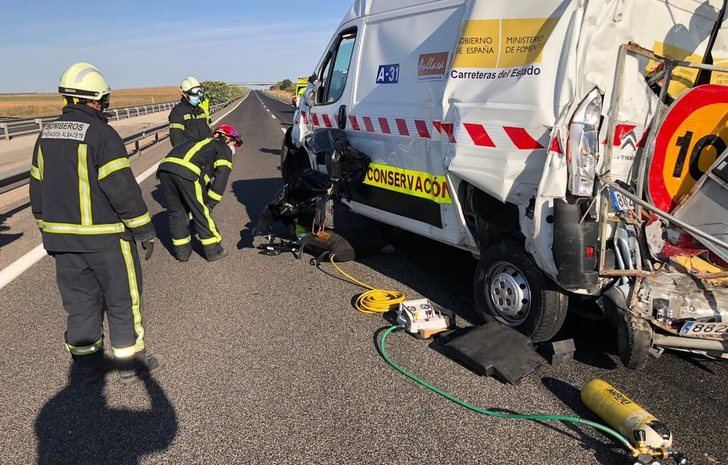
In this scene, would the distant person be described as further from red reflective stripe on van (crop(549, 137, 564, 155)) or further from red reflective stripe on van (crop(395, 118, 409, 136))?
red reflective stripe on van (crop(549, 137, 564, 155))

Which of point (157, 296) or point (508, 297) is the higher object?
point (508, 297)

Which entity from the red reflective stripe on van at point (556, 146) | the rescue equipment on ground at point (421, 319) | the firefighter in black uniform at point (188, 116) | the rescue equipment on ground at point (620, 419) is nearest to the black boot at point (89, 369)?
the rescue equipment on ground at point (620, 419)

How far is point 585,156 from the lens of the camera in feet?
9.91

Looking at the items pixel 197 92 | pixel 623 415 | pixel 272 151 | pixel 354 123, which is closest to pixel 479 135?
pixel 623 415

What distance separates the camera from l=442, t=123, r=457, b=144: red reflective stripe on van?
3780mm

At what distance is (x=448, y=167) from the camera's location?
383 cm

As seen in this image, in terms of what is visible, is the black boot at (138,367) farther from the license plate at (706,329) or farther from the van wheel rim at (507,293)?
the license plate at (706,329)

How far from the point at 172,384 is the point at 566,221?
8.45ft

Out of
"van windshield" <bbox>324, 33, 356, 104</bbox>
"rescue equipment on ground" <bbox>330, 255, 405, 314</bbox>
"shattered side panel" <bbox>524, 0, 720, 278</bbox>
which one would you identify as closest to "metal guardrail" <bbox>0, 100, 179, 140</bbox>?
"van windshield" <bbox>324, 33, 356, 104</bbox>

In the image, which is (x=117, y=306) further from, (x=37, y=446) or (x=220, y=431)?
A: (x=220, y=431)

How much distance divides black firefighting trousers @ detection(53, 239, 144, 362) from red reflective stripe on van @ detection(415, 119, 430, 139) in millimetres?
2330

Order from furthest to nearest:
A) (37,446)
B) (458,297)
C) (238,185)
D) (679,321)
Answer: (238,185) → (458,297) → (679,321) → (37,446)

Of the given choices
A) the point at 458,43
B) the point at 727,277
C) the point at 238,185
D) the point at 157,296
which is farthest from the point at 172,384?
the point at 238,185

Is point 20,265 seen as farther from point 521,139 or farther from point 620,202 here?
point 620,202
